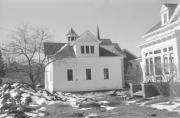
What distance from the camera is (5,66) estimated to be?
3391cm

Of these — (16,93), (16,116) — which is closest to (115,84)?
(16,93)

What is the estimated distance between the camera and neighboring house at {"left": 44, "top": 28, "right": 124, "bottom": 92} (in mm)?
30500

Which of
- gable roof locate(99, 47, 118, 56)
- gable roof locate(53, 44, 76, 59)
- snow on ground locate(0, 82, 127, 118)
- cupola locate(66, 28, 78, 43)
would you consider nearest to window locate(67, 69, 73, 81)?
gable roof locate(53, 44, 76, 59)

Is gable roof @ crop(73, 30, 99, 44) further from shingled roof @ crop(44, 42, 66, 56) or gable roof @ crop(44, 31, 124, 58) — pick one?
shingled roof @ crop(44, 42, 66, 56)

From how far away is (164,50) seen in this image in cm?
2145

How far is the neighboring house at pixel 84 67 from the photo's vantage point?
3050 cm

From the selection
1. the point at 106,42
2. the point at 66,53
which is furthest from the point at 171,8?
the point at 106,42

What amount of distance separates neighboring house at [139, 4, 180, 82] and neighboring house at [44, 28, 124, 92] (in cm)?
704

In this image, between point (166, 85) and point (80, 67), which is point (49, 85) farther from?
point (166, 85)

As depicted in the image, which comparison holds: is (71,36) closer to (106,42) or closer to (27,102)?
(106,42)

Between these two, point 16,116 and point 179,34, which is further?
point 179,34

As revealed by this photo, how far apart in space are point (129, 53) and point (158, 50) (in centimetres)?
2477

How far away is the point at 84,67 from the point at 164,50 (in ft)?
39.7

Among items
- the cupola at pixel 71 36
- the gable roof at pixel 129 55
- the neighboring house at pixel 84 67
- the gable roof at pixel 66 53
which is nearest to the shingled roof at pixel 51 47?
the neighboring house at pixel 84 67
